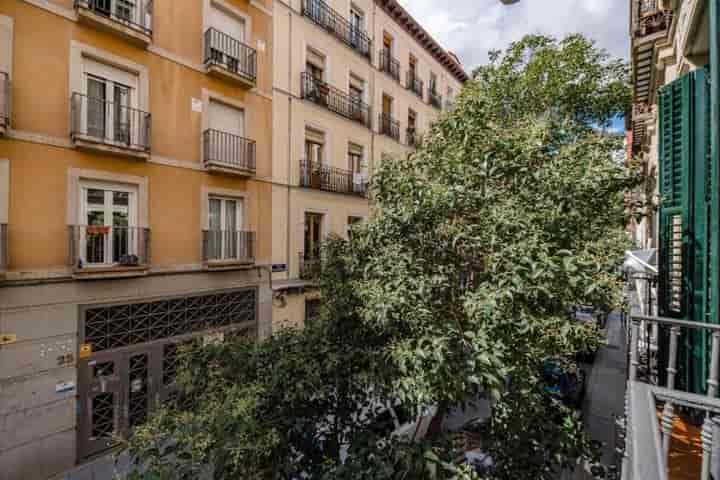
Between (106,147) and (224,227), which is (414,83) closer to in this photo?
(224,227)

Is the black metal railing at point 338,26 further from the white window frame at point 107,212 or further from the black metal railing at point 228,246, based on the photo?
the white window frame at point 107,212

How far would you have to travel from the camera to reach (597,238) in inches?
179

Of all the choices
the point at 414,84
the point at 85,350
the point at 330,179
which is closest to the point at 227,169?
the point at 330,179

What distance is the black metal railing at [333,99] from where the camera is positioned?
12.7 m

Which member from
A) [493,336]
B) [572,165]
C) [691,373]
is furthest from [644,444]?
[572,165]

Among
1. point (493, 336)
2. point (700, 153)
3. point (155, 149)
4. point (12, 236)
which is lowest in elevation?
point (493, 336)

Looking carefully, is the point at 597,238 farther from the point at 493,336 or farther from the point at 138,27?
the point at 138,27

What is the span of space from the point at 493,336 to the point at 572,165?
2.53 m

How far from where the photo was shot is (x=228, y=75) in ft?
32.8

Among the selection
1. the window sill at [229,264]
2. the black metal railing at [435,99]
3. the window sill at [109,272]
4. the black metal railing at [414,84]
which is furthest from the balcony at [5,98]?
the black metal railing at [435,99]

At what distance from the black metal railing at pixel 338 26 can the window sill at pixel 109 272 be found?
10.3 meters

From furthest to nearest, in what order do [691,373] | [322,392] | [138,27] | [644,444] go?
[138,27] < [322,392] < [691,373] < [644,444]

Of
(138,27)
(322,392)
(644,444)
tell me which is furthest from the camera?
(138,27)

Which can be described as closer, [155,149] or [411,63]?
[155,149]
